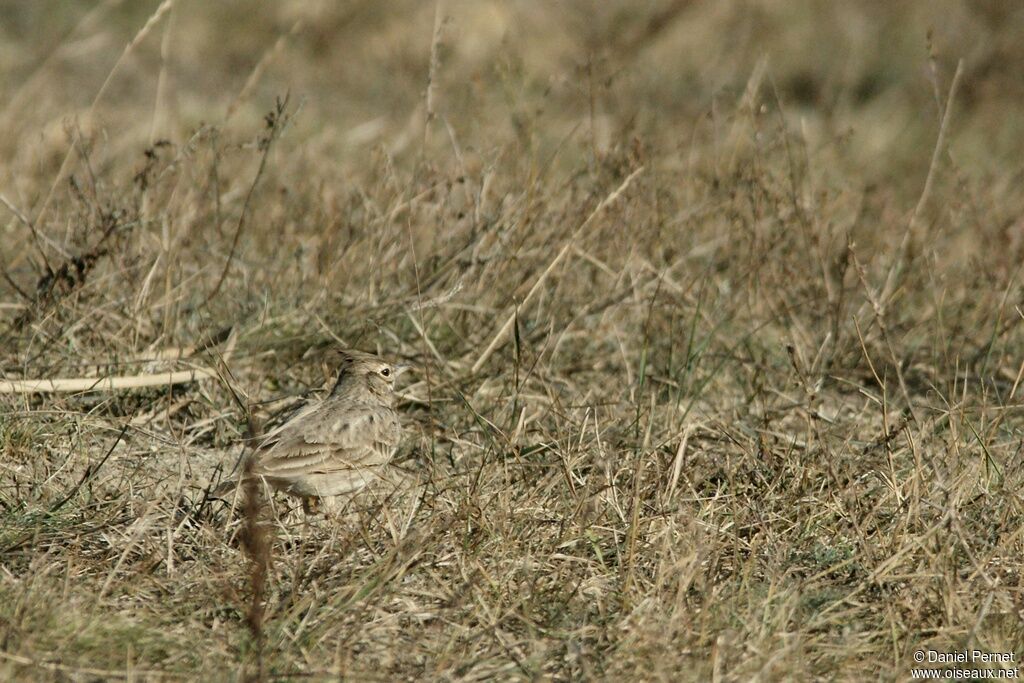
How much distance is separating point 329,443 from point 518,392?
769 millimetres

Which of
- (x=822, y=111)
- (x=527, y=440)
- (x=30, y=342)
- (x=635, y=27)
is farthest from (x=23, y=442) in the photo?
(x=822, y=111)

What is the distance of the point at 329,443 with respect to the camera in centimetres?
459

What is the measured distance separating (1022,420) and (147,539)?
3.45 m

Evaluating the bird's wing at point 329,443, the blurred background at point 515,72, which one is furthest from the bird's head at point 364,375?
the blurred background at point 515,72

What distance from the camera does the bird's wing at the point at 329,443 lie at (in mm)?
4449

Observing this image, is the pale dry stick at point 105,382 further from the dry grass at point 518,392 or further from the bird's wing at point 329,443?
the bird's wing at point 329,443

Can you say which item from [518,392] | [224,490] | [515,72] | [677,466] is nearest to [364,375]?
[518,392]

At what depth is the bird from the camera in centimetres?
446

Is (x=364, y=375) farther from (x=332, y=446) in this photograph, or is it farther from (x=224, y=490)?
(x=224, y=490)

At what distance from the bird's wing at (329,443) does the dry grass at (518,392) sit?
155 millimetres

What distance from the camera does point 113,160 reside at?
683 cm

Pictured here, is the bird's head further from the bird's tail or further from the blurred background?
the blurred background

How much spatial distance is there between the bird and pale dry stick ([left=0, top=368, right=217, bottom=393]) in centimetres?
47

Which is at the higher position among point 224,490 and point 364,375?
point 224,490
